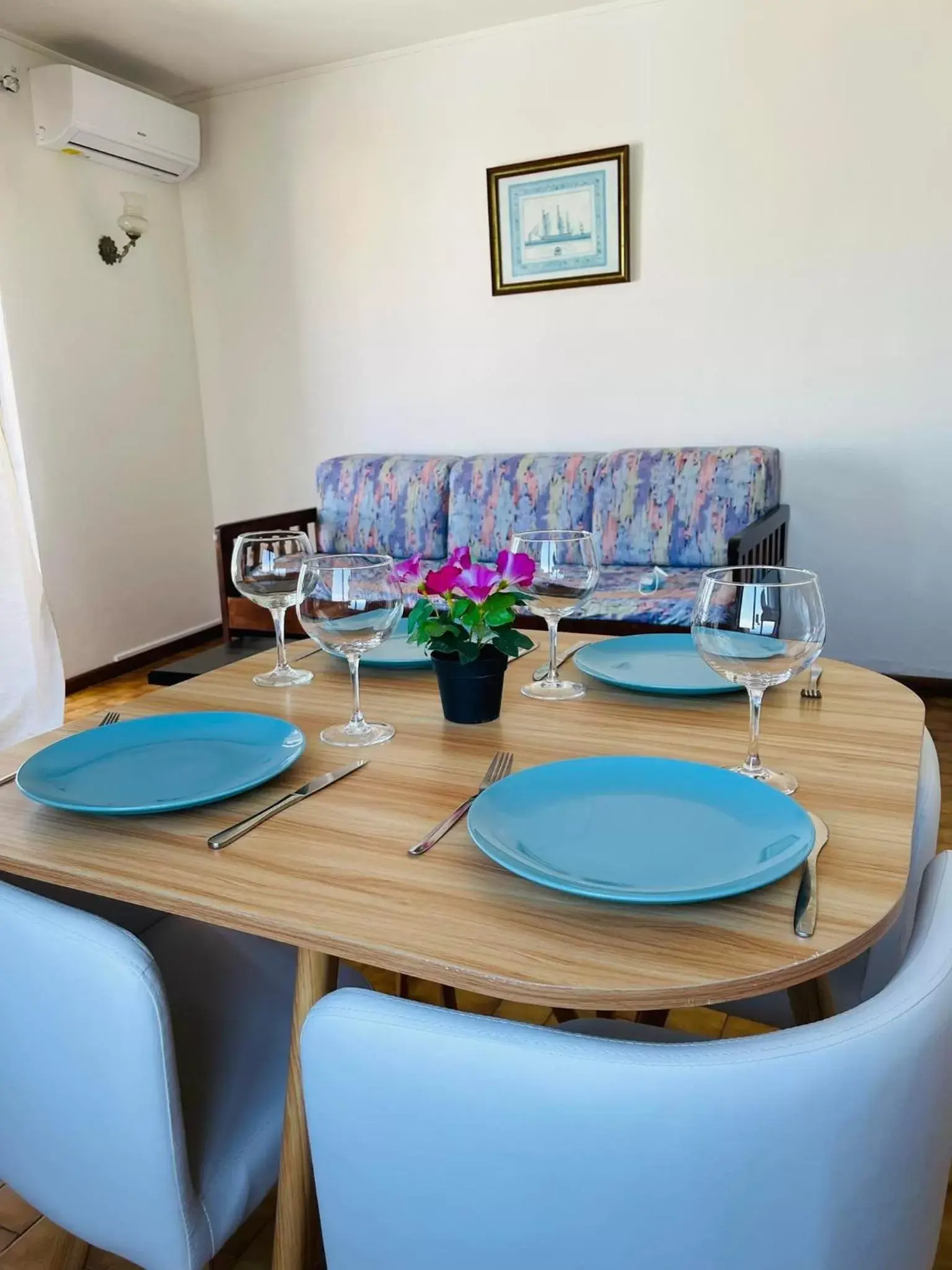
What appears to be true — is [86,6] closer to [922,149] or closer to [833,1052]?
[922,149]

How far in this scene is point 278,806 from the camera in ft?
2.65

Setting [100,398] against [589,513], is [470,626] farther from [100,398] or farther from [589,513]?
[100,398]

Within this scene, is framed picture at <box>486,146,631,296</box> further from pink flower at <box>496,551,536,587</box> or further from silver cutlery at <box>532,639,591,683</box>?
pink flower at <box>496,551,536,587</box>

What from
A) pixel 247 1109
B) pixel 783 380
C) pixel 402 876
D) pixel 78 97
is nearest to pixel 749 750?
pixel 402 876

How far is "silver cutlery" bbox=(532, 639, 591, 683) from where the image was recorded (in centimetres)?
116

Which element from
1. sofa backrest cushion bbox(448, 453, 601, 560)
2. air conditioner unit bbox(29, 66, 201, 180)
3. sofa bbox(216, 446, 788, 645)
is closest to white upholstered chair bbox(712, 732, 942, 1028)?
sofa bbox(216, 446, 788, 645)

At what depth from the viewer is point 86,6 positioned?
2.98 m

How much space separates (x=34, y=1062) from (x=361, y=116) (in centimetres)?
376

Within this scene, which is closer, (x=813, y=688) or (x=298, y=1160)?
(x=298, y=1160)

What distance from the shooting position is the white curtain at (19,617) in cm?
313

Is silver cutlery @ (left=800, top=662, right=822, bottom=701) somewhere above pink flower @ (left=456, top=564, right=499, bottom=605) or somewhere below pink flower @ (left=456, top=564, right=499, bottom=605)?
below

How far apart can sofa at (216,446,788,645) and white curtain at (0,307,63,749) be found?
2.19 ft

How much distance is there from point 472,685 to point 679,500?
7.42ft

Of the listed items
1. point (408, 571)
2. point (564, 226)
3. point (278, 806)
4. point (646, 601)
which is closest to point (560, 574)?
point (408, 571)
